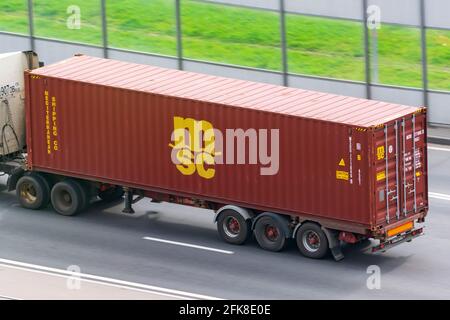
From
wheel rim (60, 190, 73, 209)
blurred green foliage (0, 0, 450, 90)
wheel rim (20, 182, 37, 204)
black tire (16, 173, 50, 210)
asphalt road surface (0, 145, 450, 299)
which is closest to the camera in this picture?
asphalt road surface (0, 145, 450, 299)

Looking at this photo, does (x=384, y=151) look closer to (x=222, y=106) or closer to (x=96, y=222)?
(x=222, y=106)

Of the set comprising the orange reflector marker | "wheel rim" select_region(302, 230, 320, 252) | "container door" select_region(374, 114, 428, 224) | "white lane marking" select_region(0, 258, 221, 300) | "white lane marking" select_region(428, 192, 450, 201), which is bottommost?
"white lane marking" select_region(0, 258, 221, 300)

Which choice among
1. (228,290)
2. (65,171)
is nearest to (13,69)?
(65,171)

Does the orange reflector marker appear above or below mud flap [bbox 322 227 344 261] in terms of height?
above

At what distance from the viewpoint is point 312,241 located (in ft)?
94.2

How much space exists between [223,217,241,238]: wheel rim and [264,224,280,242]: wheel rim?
2.10ft

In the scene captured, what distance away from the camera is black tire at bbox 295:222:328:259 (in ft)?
93.3

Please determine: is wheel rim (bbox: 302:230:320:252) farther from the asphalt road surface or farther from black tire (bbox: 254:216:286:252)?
black tire (bbox: 254:216:286:252)

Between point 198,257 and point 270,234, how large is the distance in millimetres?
1526

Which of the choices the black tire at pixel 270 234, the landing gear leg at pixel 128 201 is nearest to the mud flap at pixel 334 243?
the black tire at pixel 270 234

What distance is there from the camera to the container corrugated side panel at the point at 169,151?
27922 millimetres

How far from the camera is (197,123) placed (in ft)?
96.2

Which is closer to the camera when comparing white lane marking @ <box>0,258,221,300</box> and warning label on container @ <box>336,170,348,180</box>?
white lane marking @ <box>0,258,221,300</box>

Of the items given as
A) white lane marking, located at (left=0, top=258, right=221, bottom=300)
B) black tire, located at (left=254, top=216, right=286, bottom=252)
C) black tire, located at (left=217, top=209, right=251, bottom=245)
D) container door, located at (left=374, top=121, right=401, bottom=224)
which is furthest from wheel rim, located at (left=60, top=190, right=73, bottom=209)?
container door, located at (left=374, top=121, right=401, bottom=224)
